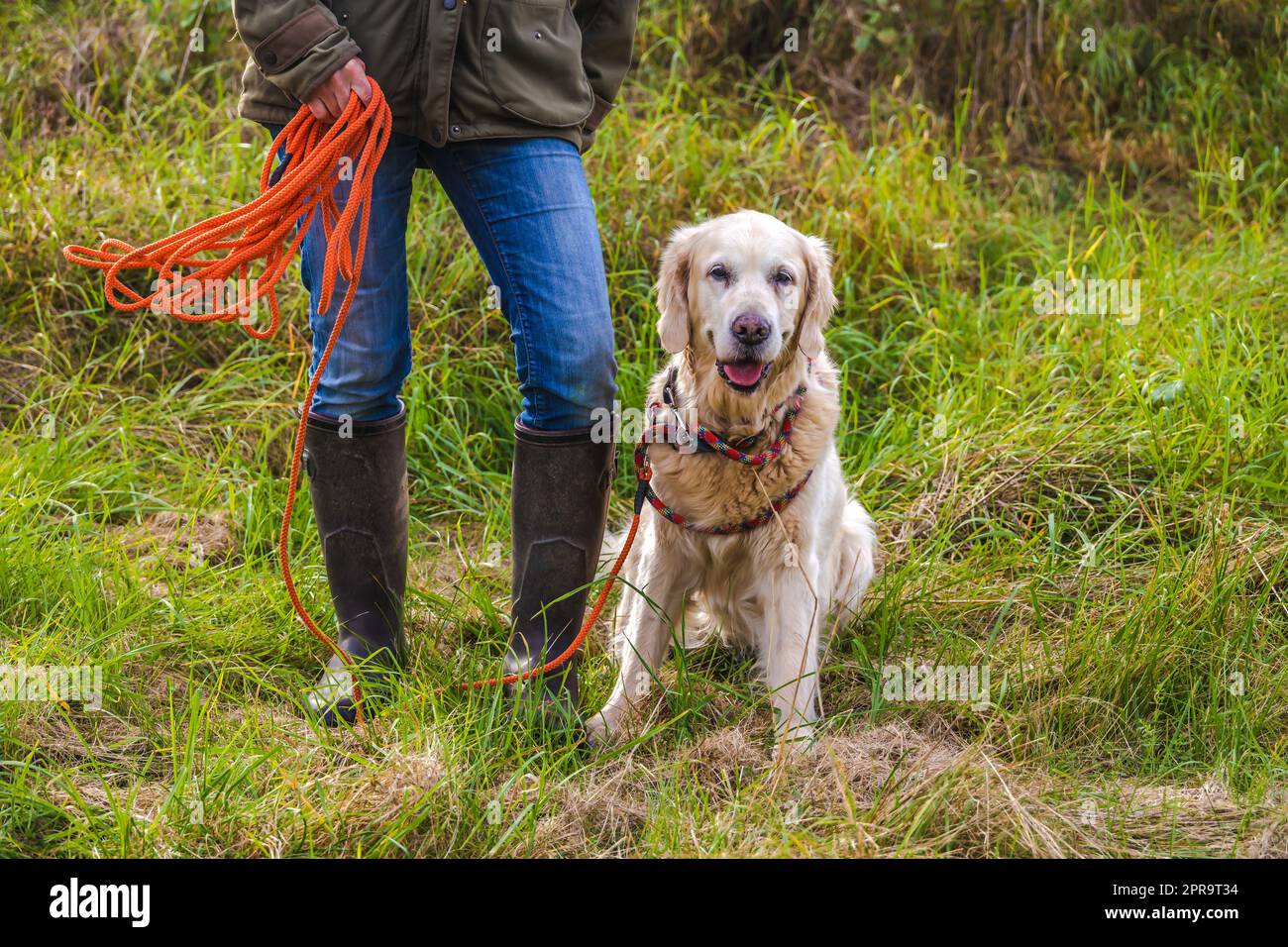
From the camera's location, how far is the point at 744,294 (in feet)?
7.98

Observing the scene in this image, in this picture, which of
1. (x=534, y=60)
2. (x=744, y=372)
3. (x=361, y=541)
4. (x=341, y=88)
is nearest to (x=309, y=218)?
(x=341, y=88)

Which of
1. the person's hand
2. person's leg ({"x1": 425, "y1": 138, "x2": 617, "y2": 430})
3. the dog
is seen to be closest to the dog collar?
the dog

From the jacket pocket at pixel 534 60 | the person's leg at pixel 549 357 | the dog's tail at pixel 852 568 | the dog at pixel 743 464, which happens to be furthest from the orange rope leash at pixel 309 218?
the dog's tail at pixel 852 568

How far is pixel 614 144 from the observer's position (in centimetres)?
431

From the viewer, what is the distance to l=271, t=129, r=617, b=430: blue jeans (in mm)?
2209

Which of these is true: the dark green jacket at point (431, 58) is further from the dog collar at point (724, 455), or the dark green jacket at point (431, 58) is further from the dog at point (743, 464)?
the dog collar at point (724, 455)

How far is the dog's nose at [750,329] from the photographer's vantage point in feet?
7.80

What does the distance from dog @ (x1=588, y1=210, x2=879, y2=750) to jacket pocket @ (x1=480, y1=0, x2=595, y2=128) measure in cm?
46

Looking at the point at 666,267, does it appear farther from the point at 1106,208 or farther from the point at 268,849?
the point at 1106,208

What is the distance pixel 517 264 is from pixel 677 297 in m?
0.47

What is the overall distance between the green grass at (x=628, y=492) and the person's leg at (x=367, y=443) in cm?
15
